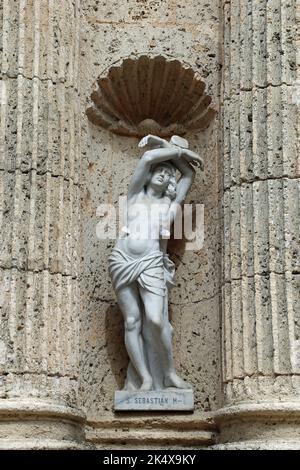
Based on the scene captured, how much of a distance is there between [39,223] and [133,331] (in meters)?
0.90

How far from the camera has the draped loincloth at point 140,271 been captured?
22.4 feet

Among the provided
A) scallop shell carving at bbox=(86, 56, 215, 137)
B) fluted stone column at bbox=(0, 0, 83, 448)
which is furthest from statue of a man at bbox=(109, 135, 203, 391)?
scallop shell carving at bbox=(86, 56, 215, 137)

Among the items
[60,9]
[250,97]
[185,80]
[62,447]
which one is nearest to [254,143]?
[250,97]

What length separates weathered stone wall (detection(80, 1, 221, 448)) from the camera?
278 inches

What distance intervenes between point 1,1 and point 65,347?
2295mm

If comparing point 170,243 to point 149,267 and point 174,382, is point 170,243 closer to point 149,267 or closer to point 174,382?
point 149,267

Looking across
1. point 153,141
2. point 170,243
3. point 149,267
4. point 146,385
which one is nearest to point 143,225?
point 149,267

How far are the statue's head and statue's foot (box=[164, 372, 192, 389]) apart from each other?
3.94 feet

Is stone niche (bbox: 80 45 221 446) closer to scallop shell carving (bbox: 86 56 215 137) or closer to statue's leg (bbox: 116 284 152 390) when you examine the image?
scallop shell carving (bbox: 86 56 215 137)

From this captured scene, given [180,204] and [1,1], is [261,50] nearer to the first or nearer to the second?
[180,204]

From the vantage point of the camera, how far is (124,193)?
7.45 metres

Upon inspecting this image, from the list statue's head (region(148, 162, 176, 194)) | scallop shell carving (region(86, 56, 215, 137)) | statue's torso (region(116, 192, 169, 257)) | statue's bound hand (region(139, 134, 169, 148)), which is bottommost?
statue's torso (region(116, 192, 169, 257))

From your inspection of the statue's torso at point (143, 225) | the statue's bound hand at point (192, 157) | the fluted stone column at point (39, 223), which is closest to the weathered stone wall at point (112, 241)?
the fluted stone column at point (39, 223)

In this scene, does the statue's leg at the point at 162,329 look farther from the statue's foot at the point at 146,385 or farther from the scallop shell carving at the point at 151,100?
the scallop shell carving at the point at 151,100
